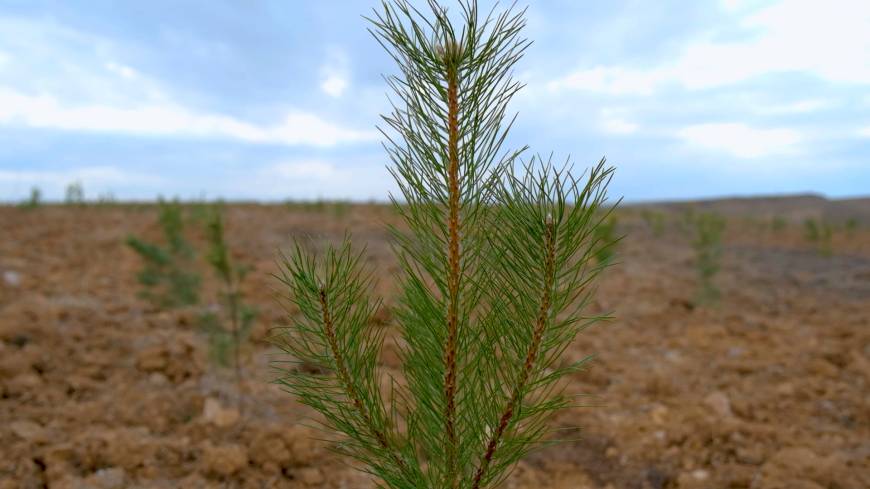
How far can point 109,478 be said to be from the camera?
8.80ft

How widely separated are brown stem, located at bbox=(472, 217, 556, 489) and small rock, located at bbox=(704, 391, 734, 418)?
9.37 feet

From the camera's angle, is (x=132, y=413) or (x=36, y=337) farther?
(x=36, y=337)

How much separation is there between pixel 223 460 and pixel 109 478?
48cm

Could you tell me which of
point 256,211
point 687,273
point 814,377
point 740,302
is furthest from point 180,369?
point 256,211

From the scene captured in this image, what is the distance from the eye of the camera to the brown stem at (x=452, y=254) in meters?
1.36

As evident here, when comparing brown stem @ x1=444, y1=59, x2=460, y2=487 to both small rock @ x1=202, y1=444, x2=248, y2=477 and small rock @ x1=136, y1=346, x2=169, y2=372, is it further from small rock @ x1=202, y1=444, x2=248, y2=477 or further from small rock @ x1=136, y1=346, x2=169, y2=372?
small rock @ x1=136, y1=346, x2=169, y2=372

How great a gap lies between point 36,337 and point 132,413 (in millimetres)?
1650

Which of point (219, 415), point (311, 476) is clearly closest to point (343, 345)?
point (311, 476)

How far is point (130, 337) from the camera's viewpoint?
4.96m

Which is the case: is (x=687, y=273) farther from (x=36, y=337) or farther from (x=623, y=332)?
(x=36, y=337)

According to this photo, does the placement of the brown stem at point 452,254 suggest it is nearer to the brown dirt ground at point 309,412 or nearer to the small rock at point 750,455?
the brown dirt ground at point 309,412

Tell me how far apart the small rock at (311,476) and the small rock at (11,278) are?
4.98m

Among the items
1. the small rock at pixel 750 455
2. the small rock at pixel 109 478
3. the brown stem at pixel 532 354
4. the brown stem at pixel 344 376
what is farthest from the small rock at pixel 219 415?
the small rock at pixel 750 455

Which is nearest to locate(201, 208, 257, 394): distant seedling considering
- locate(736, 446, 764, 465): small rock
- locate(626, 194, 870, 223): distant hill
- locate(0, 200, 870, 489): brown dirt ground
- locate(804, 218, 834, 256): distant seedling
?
locate(0, 200, 870, 489): brown dirt ground
